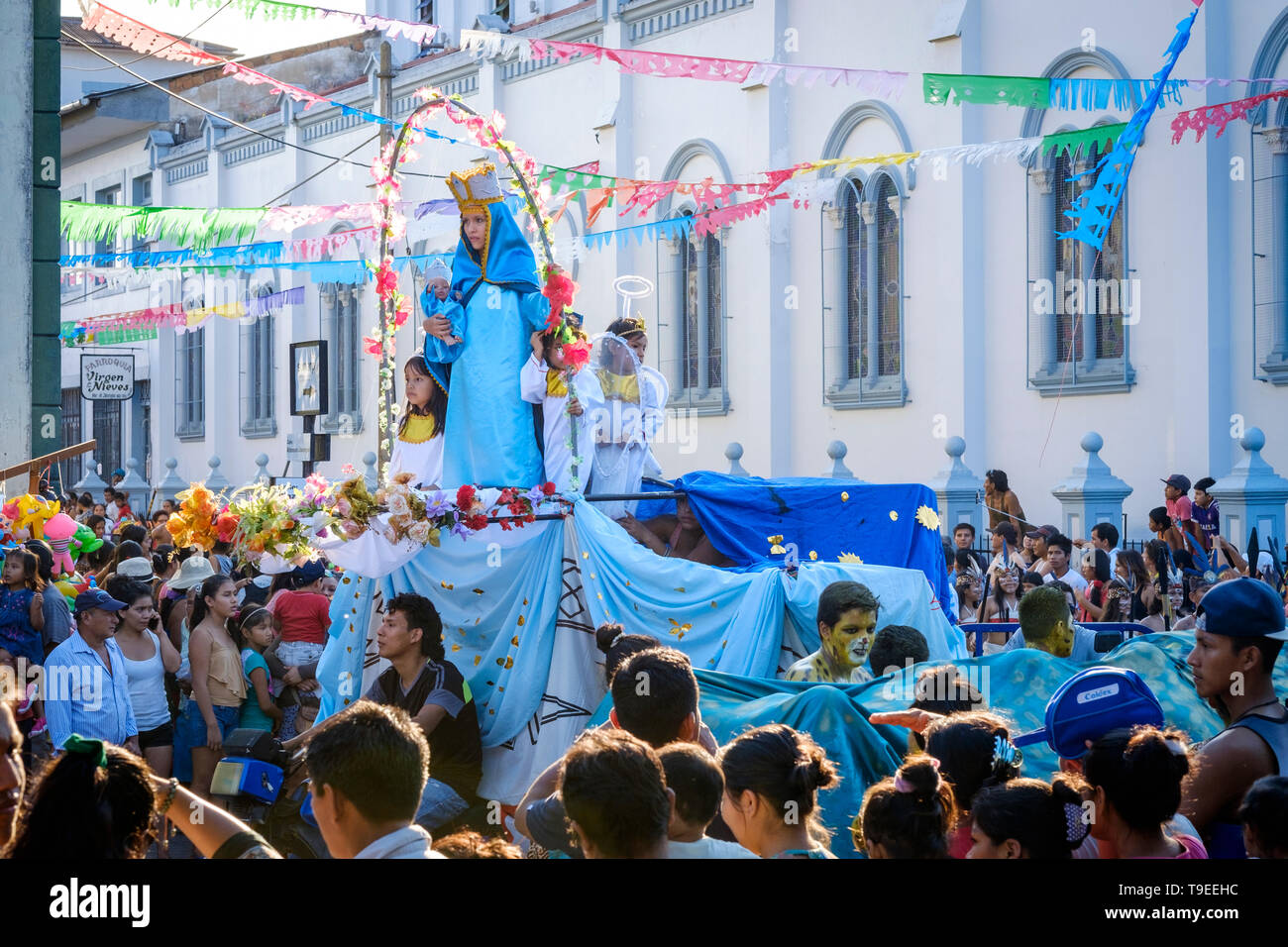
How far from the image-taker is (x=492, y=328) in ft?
27.0

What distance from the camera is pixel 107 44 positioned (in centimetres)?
3353

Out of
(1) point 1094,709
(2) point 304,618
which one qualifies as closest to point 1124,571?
(2) point 304,618

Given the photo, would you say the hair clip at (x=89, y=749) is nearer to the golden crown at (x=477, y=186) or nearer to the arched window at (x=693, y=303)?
the golden crown at (x=477, y=186)

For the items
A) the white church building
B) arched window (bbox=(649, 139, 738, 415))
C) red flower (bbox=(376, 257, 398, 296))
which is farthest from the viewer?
arched window (bbox=(649, 139, 738, 415))

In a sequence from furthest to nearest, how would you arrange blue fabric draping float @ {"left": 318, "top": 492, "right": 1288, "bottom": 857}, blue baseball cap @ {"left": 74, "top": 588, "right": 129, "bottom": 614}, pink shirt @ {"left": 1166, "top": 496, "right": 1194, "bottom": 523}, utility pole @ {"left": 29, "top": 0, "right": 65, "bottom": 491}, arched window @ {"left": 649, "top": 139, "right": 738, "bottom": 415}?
arched window @ {"left": 649, "top": 139, "right": 738, "bottom": 415} → pink shirt @ {"left": 1166, "top": 496, "right": 1194, "bottom": 523} → utility pole @ {"left": 29, "top": 0, "right": 65, "bottom": 491} → blue fabric draping float @ {"left": 318, "top": 492, "right": 1288, "bottom": 857} → blue baseball cap @ {"left": 74, "top": 588, "right": 129, "bottom": 614}

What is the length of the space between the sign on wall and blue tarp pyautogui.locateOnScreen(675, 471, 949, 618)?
952 centimetres

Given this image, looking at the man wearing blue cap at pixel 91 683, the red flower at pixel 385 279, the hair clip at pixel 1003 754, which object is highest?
the red flower at pixel 385 279

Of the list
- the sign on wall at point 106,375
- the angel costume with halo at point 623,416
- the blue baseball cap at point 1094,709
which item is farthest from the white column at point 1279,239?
the sign on wall at point 106,375

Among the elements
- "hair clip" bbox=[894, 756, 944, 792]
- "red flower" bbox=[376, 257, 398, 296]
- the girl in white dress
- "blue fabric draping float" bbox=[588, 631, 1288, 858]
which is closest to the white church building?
"red flower" bbox=[376, 257, 398, 296]

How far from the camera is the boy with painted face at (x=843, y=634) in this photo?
627 centimetres

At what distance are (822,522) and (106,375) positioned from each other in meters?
10.1

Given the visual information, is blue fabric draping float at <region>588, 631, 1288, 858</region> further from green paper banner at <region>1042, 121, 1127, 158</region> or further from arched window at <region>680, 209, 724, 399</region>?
arched window at <region>680, 209, 724, 399</region>

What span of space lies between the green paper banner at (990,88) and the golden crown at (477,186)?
4323mm

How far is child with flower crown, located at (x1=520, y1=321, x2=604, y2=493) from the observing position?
800 centimetres
